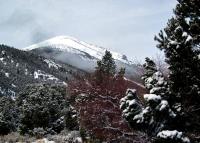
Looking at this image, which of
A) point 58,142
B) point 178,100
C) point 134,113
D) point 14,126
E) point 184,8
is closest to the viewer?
point 134,113

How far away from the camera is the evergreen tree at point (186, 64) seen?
17.6 meters

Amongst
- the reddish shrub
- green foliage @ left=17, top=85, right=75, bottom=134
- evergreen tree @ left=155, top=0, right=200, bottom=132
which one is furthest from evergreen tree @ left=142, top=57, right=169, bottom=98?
green foliage @ left=17, top=85, right=75, bottom=134

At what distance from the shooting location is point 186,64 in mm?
18391

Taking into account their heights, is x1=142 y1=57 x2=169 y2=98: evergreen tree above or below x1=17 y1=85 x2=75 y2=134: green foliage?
below

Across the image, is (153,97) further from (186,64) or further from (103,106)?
(103,106)

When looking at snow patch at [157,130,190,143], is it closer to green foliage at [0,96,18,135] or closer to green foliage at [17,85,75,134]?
green foliage at [17,85,75,134]

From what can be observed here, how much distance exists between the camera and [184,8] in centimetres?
2012

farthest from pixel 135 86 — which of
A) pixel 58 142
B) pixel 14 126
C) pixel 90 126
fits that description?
pixel 14 126

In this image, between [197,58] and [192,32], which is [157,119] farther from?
[192,32]

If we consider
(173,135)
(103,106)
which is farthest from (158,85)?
(103,106)

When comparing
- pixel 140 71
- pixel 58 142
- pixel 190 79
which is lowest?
pixel 58 142

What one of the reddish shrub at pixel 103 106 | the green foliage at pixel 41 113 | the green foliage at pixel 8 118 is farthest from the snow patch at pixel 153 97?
the green foliage at pixel 8 118

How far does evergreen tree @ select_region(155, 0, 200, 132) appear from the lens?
691 inches

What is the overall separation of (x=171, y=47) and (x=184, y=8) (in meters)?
2.96
